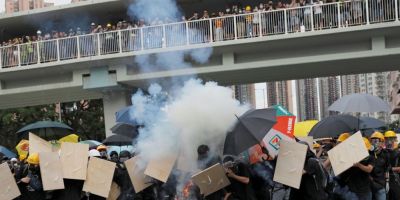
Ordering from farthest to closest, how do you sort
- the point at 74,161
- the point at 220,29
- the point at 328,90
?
1. the point at 328,90
2. the point at 220,29
3. the point at 74,161

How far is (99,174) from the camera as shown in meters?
8.63

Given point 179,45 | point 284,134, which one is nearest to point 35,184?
point 284,134

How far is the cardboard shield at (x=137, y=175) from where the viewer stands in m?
8.76

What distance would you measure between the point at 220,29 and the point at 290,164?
1214cm

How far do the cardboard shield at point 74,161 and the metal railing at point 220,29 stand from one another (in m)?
10.7

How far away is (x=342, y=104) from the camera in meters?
13.1

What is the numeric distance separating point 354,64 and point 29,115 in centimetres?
1915

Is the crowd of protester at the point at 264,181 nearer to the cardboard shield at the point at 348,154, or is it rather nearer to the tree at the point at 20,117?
the cardboard shield at the point at 348,154

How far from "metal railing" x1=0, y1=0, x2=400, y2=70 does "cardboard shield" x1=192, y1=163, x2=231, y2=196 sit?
11.4 metres

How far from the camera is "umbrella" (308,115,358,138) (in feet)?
40.5

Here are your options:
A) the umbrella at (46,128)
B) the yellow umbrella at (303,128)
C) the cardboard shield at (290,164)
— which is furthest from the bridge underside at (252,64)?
the cardboard shield at (290,164)

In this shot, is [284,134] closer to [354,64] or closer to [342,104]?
[342,104]

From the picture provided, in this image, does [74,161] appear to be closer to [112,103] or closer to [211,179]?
[211,179]

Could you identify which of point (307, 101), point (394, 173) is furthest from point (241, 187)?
point (307, 101)
